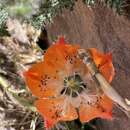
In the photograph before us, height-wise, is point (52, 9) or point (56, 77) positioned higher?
point (52, 9)

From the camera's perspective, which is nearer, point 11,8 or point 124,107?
point 124,107

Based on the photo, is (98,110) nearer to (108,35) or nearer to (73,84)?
(73,84)

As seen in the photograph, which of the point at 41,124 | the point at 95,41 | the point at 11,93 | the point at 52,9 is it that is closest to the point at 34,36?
the point at 11,93

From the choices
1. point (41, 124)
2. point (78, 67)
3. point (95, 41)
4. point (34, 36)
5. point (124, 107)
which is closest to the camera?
point (124, 107)

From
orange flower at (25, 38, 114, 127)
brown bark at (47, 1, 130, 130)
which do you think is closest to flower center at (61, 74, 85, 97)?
orange flower at (25, 38, 114, 127)

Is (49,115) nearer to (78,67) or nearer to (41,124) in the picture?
(78,67)

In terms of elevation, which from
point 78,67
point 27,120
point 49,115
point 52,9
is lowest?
point 27,120

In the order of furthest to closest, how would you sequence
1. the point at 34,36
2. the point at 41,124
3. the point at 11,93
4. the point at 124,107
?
the point at 34,36
the point at 11,93
the point at 41,124
the point at 124,107

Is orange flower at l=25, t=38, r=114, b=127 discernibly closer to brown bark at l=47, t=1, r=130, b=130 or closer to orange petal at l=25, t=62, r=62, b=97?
orange petal at l=25, t=62, r=62, b=97
